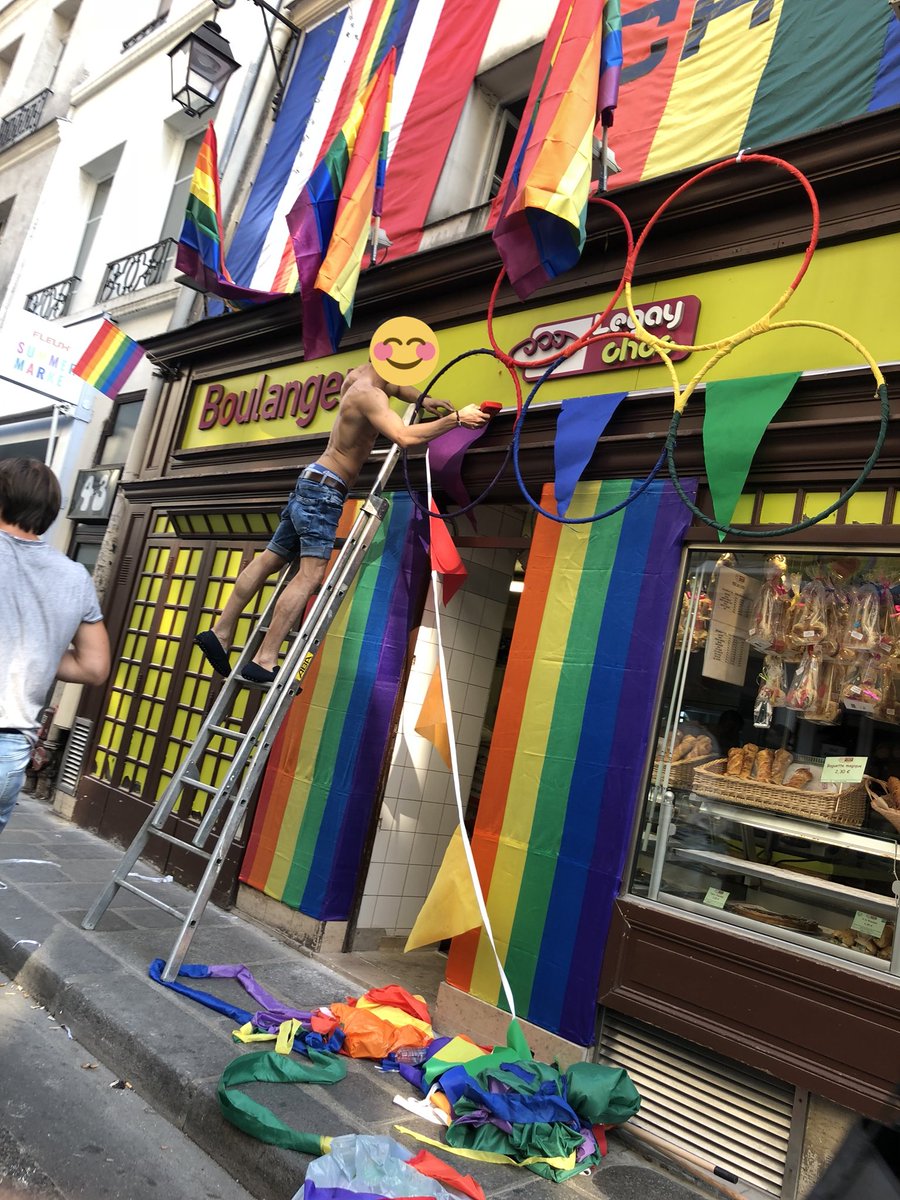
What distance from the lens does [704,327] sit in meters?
4.62

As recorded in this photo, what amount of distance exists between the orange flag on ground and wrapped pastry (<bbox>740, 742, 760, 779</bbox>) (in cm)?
149

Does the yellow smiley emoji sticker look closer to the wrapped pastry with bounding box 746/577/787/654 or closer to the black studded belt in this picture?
the black studded belt

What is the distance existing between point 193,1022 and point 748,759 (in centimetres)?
293

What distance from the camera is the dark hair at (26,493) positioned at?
2967 mm

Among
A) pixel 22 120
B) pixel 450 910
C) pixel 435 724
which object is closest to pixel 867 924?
pixel 450 910

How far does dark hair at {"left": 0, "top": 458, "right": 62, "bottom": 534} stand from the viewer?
2.97 metres

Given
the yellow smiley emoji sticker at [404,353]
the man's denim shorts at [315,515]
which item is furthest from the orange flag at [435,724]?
the yellow smiley emoji sticker at [404,353]

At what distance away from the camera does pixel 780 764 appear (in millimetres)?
4023

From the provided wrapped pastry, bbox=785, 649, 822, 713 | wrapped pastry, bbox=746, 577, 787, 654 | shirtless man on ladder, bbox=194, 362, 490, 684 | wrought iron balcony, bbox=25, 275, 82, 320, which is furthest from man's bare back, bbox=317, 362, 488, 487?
wrought iron balcony, bbox=25, 275, 82, 320

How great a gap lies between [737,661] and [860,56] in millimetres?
3503

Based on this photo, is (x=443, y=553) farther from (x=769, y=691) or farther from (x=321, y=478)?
(x=769, y=691)

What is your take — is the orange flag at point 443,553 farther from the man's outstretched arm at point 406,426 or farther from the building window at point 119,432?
the building window at point 119,432

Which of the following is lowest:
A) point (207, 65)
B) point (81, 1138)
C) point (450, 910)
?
point (81, 1138)

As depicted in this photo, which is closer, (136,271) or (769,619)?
(769,619)
